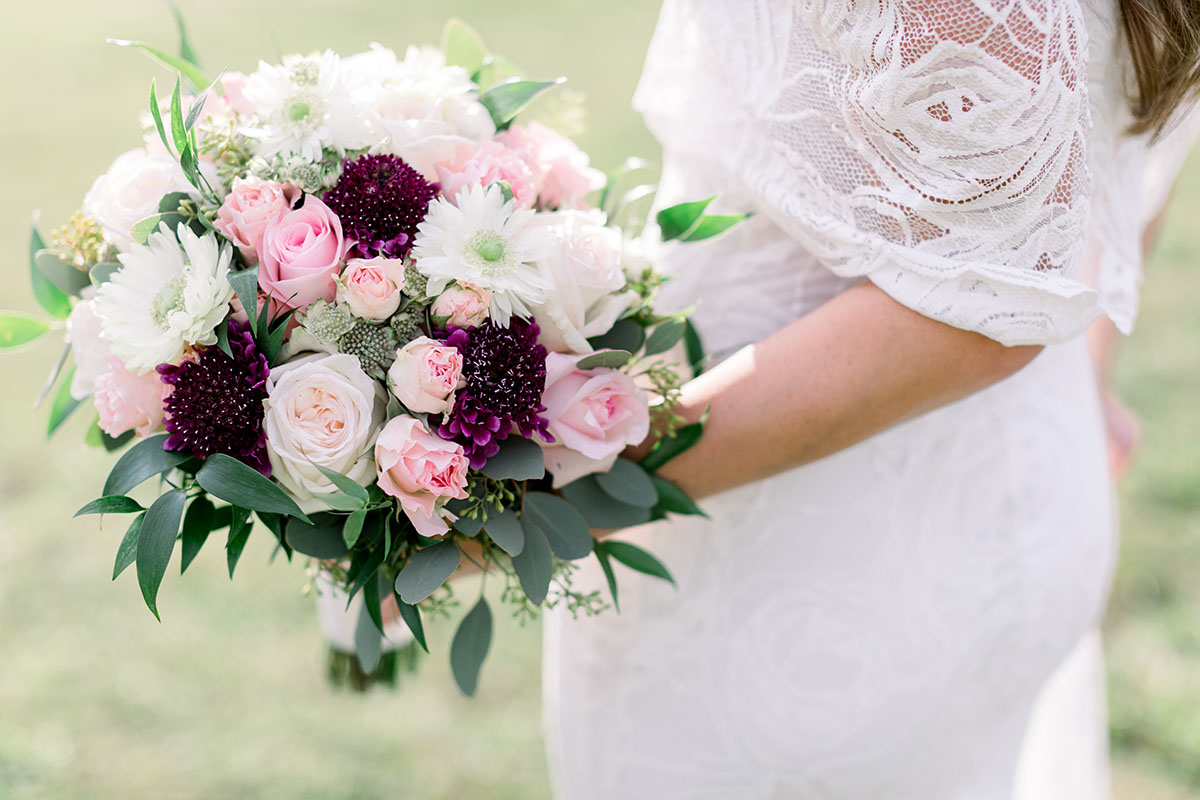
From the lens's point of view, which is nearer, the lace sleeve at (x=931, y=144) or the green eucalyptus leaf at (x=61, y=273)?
A: the lace sleeve at (x=931, y=144)

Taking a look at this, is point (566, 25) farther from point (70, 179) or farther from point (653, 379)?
point (653, 379)

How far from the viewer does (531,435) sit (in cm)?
118

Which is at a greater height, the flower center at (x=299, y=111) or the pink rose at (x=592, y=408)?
the flower center at (x=299, y=111)

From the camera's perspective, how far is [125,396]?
1.13 metres

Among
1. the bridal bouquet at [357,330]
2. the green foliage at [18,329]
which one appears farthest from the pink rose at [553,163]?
the green foliage at [18,329]

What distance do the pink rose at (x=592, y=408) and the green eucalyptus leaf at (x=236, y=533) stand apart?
0.37 metres

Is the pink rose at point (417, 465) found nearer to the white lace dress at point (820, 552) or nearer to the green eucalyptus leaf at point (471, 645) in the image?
the green eucalyptus leaf at point (471, 645)

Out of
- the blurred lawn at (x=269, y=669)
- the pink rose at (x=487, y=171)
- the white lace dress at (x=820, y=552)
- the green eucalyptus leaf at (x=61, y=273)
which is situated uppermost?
the pink rose at (x=487, y=171)

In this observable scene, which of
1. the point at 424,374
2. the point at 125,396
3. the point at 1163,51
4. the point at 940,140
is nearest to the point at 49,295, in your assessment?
the point at 125,396

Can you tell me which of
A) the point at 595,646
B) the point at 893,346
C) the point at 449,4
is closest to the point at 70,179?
the point at 449,4

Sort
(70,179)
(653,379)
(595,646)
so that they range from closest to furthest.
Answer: (653,379) → (595,646) → (70,179)

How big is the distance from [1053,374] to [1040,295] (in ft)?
1.98

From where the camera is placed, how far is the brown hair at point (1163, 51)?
113cm

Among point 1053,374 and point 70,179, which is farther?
point 70,179
